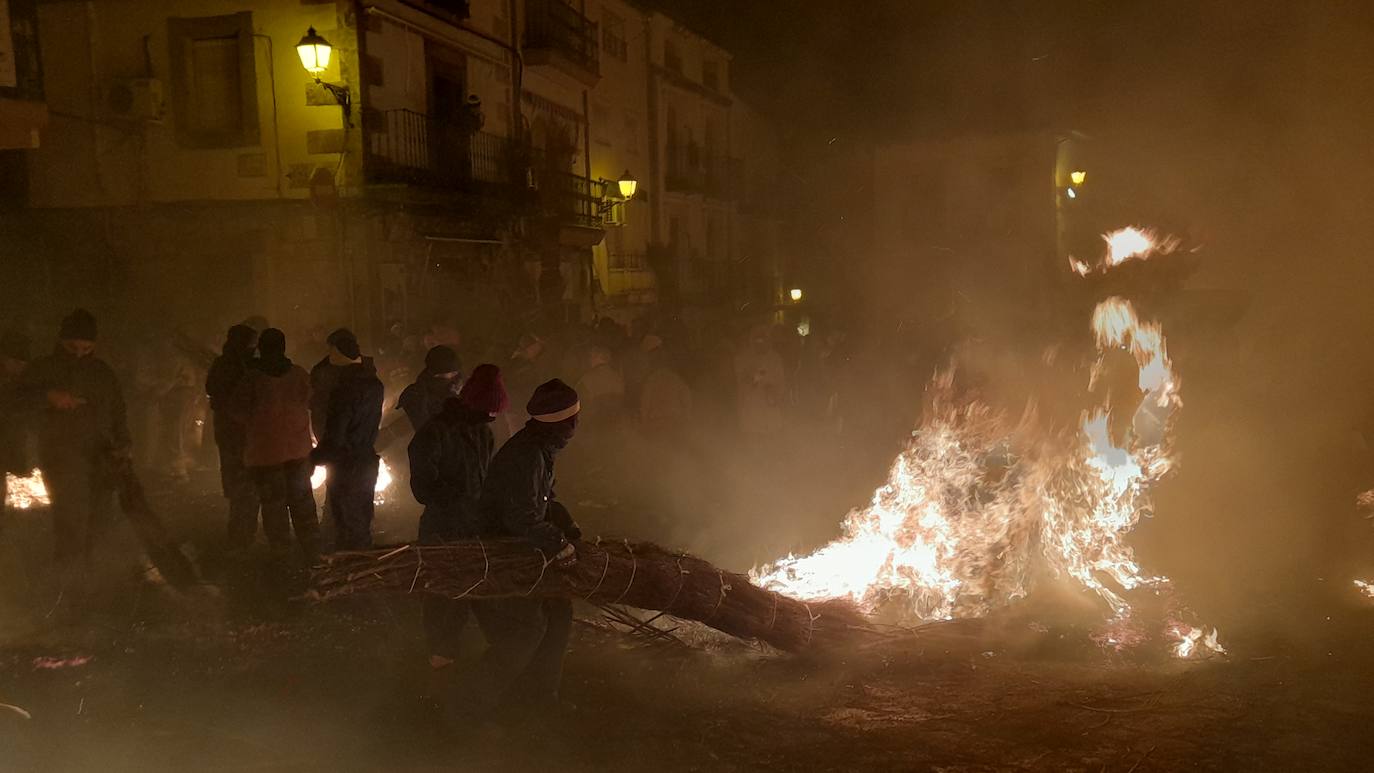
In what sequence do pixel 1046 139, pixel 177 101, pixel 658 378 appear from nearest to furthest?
1. pixel 658 378
2. pixel 177 101
3. pixel 1046 139

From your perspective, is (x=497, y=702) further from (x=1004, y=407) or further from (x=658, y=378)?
(x=658, y=378)

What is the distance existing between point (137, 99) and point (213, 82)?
3.62 ft

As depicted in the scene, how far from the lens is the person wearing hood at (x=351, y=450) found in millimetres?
6711

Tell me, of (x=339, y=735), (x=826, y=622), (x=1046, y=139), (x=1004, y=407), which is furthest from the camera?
(x=1046, y=139)

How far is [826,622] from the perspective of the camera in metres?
5.99

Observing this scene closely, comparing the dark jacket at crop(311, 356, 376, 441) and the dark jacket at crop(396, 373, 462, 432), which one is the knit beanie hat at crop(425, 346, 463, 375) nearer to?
the dark jacket at crop(396, 373, 462, 432)

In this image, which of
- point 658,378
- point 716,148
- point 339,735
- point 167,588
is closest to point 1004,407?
point 658,378

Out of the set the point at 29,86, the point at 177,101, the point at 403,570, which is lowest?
the point at 403,570

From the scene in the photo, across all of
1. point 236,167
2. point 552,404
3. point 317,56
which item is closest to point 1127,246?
point 552,404

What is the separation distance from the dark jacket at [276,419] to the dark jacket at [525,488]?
2964 mm

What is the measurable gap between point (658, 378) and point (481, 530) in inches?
230

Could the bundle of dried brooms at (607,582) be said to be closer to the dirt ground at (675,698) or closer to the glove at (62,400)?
the dirt ground at (675,698)

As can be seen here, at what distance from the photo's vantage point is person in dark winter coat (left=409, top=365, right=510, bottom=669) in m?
5.20

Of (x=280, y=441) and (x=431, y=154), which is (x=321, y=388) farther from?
(x=431, y=154)
